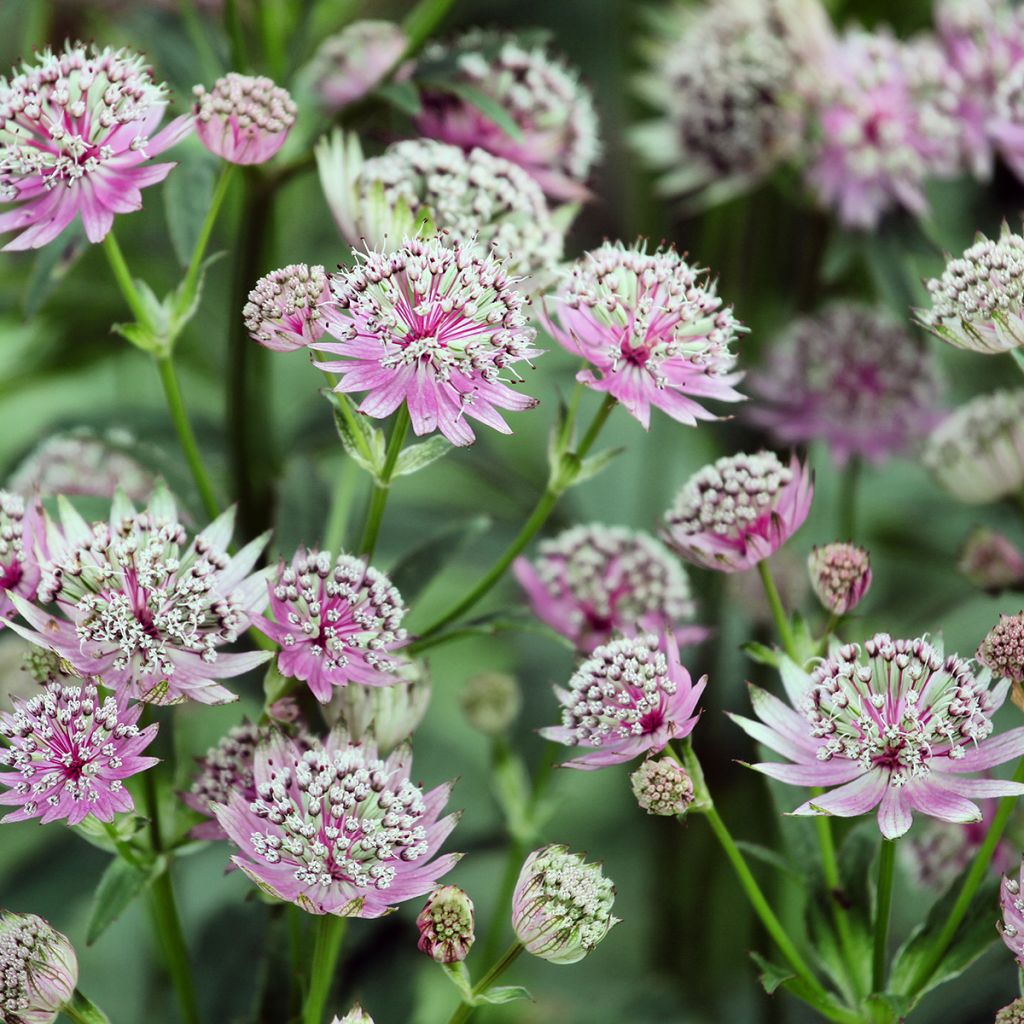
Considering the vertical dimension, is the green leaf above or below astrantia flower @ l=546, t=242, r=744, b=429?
below

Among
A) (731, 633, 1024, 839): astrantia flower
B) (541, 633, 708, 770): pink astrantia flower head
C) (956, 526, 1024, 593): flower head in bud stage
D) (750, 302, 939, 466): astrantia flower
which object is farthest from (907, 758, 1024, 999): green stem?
(750, 302, 939, 466): astrantia flower

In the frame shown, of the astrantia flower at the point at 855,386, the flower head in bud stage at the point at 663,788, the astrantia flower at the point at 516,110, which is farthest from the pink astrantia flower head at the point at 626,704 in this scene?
the astrantia flower at the point at 855,386

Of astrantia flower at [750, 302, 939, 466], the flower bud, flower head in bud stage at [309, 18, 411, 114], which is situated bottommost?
the flower bud

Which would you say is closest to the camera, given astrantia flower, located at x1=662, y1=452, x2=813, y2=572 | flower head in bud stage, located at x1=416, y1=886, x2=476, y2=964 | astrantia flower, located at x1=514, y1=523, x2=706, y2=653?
flower head in bud stage, located at x1=416, y1=886, x2=476, y2=964

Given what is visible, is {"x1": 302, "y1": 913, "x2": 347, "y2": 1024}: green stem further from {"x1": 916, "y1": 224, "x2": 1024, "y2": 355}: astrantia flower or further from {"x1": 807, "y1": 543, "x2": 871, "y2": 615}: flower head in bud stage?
{"x1": 916, "y1": 224, "x2": 1024, "y2": 355}: astrantia flower

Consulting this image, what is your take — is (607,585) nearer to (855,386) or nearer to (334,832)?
(334,832)

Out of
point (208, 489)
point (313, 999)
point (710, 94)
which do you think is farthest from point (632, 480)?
point (313, 999)

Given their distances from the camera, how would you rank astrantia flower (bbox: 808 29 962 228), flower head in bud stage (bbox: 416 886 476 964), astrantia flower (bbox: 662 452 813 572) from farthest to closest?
1. astrantia flower (bbox: 808 29 962 228)
2. astrantia flower (bbox: 662 452 813 572)
3. flower head in bud stage (bbox: 416 886 476 964)
